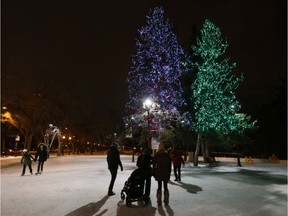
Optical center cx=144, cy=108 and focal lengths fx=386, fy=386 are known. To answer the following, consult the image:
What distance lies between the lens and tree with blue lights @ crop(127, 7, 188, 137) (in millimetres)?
34156

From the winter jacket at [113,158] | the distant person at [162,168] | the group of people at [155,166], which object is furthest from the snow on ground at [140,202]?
the winter jacket at [113,158]

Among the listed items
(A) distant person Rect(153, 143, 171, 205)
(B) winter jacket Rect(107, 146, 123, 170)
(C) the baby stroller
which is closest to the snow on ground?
(C) the baby stroller

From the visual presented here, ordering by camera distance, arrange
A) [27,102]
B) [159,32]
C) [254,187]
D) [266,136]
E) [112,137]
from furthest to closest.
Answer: [112,137]
[266,136]
[27,102]
[159,32]
[254,187]

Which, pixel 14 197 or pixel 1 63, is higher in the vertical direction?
pixel 1 63

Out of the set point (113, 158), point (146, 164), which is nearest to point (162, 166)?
point (146, 164)

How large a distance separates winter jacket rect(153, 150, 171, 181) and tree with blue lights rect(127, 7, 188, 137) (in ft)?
77.1

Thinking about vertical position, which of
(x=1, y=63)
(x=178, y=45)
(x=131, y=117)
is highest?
(x=178, y=45)

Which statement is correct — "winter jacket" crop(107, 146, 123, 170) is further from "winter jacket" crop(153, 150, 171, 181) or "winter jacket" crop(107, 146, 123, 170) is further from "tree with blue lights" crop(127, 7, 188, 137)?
"tree with blue lights" crop(127, 7, 188, 137)

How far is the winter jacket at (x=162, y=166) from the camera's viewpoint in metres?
10.9

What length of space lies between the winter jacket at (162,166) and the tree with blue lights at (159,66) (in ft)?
77.1

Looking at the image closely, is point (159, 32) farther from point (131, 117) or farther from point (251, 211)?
point (251, 211)

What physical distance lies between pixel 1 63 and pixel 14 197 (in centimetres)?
2033

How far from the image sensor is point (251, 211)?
1012cm

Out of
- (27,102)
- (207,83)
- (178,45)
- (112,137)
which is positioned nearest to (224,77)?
(207,83)
